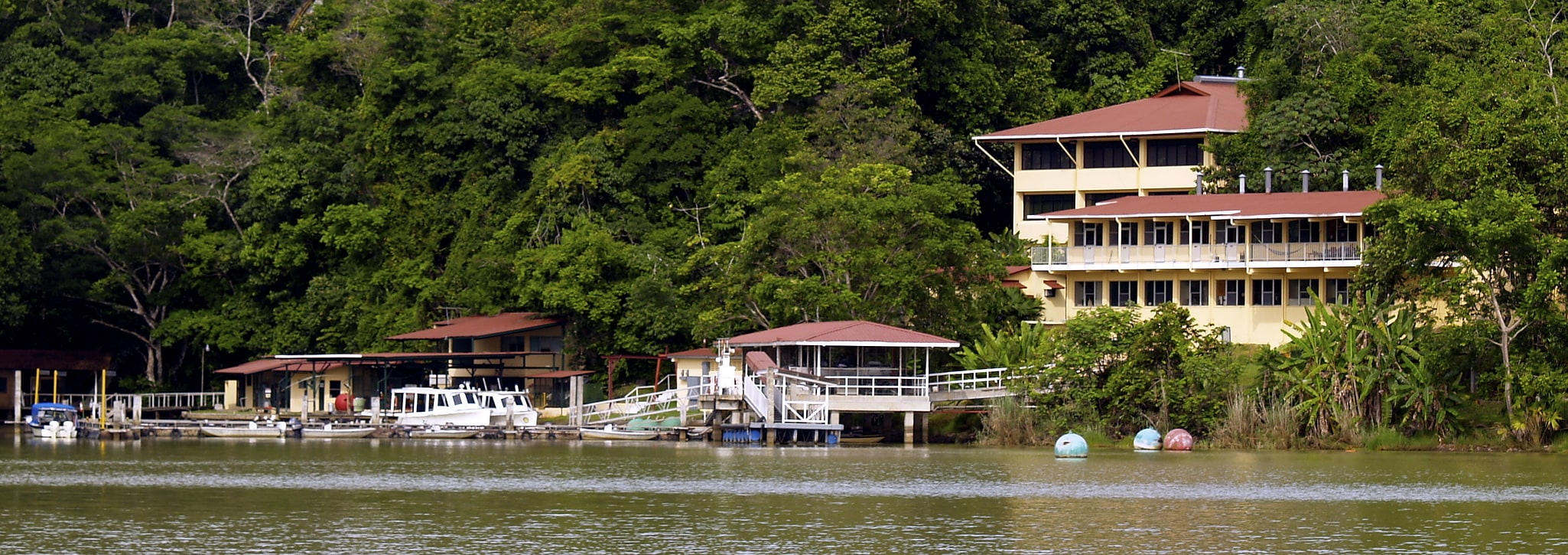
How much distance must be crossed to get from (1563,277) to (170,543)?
1345 inches

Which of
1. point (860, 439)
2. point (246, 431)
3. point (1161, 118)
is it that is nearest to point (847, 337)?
point (860, 439)

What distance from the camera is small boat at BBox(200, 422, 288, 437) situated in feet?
218

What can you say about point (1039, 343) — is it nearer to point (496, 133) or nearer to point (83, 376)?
point (496, 133)

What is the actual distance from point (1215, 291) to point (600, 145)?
22.5 metres

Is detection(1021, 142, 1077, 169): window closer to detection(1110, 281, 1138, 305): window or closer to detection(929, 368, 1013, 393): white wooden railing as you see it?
detection(1110, 281, 1138, 305): window

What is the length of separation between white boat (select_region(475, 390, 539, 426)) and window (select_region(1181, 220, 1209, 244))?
20.2 meters

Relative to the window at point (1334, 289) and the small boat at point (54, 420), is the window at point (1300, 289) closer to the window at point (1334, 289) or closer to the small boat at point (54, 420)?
the window at point (1334, 289)

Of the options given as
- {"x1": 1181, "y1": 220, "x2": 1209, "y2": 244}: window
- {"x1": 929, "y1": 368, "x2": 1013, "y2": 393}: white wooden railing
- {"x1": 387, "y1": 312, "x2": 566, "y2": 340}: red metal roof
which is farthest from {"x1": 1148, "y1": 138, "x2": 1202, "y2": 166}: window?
{"x1": 387, "y1": 312, "x2": 566, "y2": 340}: red metal roof

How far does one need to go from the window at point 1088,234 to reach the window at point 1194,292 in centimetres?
323

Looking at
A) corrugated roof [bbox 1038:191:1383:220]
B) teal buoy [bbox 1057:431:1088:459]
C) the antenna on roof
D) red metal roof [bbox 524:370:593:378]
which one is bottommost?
teal buoy [bbox 1057:431:1088:459]

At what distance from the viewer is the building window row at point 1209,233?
65625 millimetres

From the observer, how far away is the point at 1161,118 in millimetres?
77000

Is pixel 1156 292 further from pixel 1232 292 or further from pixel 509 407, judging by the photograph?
pixel 509 407

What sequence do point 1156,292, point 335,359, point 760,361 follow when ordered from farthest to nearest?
point 335,359 → point 1156,292 → point 760,361
